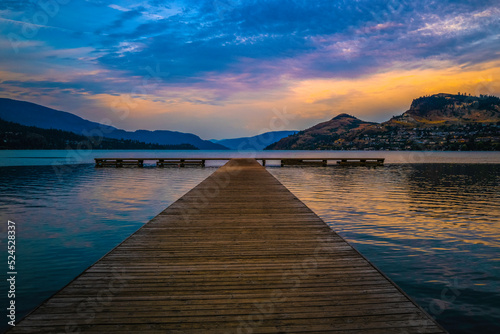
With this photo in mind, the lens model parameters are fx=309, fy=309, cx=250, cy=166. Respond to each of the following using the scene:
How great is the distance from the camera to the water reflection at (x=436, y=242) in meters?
5.57

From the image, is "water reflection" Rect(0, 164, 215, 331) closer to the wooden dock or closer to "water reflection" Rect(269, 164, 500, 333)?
the wooden dock

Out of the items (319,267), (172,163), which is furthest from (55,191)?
(172,163)

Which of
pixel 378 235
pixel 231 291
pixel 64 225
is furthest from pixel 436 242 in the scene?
pixel 64 225

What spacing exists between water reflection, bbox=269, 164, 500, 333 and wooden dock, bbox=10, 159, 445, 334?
6.30ft

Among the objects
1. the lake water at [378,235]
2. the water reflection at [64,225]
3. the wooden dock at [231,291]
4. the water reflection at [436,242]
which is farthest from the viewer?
the water reflection at [64,225]

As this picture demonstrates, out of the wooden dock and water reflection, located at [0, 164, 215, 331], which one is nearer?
the wooden dock

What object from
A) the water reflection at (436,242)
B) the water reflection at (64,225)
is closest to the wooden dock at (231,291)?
→ the water reflection at (436,242)

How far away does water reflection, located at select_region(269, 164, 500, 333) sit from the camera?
5.57 metres

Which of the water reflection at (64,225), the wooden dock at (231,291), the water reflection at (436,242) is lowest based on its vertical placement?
the water reflection at (64,225)

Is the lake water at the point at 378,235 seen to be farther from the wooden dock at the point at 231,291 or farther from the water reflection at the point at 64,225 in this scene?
the wooden dock at the point at 231,291

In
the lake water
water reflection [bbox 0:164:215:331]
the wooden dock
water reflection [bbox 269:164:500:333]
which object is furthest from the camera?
water reflection [bbox 0:164:215:331]

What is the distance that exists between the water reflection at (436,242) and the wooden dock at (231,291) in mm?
1920

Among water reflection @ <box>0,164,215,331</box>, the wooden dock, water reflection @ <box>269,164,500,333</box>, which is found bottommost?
water reflection @ <box>0,164,215,331</box>

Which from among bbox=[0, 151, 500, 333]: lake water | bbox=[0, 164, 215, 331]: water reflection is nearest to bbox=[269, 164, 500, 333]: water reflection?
bbox=[0, 151, 500, 333]: lake water
